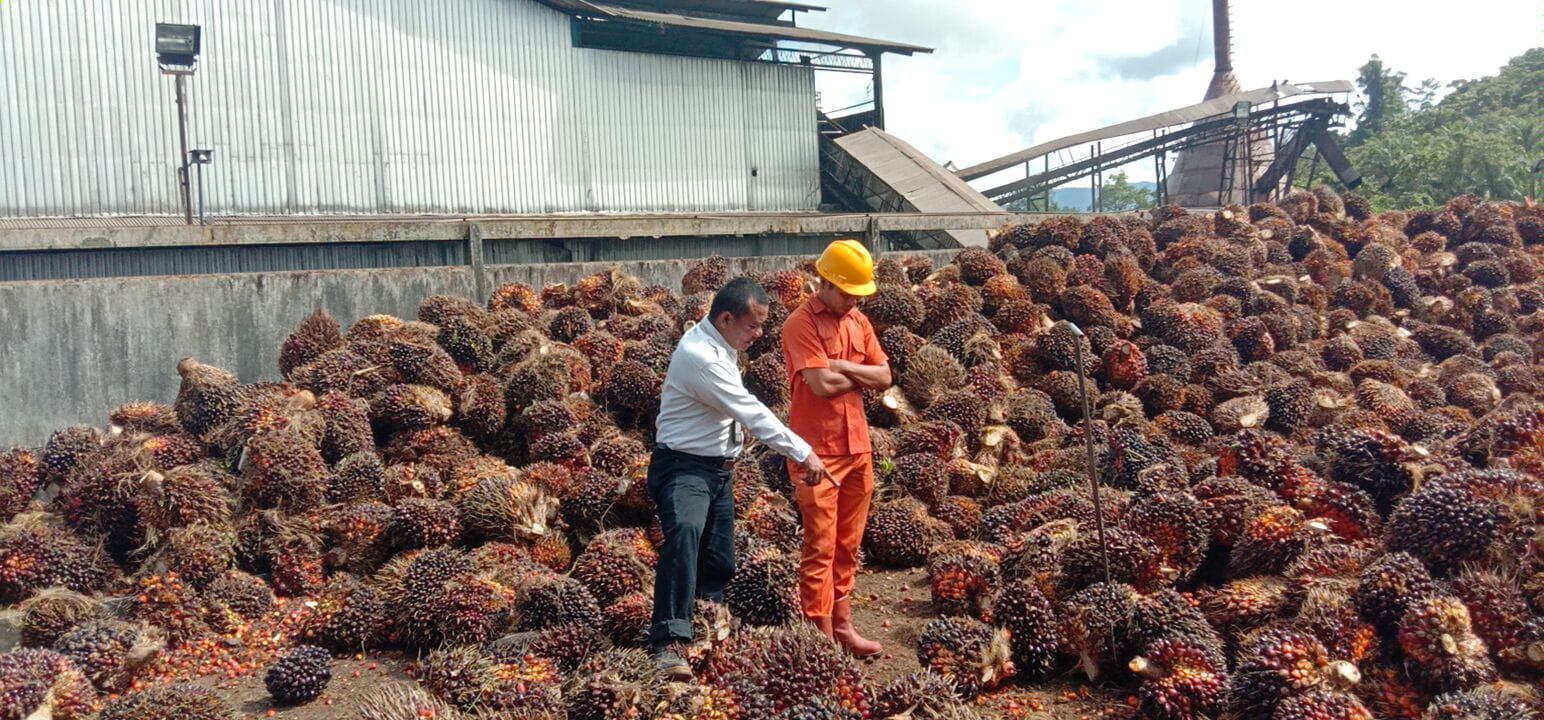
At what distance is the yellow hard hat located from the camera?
5.00 m

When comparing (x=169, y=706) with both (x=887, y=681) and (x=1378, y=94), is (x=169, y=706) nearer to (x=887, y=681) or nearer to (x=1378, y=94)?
(x=887, y=681)

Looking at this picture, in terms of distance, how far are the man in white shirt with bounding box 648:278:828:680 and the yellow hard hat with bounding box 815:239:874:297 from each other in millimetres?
352

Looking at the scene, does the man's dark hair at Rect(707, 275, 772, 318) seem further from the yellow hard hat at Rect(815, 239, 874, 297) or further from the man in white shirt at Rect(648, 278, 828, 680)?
the yellow hard hat at Rect(815, 239, 874, 297)

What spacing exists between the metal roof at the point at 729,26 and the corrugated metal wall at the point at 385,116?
2.00 feet

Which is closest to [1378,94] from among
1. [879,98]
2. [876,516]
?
[879,98]

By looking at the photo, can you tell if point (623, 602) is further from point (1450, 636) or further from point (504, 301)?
point (504, 301)

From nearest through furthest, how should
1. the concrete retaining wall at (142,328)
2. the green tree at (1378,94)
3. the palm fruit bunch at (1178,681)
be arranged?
1. the palm fruit bunch at (1178,681)
2. the concrete retaining wall at (142,328)
3. the green tree at (1378,94)

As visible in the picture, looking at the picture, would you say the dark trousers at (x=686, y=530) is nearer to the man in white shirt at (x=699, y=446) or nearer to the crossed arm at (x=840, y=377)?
the man in white shirt at (x=699, y=446)

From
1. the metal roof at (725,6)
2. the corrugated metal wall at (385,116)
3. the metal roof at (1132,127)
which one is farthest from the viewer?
the metal roof at (1132,127)

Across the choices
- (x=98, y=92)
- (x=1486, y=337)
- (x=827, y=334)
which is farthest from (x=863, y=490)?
(x=98, y=92)

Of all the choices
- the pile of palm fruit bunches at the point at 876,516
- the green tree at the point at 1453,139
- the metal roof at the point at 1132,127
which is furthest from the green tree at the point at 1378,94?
the pile of palm fruit bunches at the point at 876,516

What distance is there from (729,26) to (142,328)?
14.4 metres

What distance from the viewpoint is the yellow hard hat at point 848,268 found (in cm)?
500

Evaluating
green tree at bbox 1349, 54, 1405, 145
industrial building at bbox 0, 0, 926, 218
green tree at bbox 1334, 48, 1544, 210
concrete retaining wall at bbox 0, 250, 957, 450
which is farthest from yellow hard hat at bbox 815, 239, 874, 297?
green tree at bbox 1349, 54, 1405, 145
